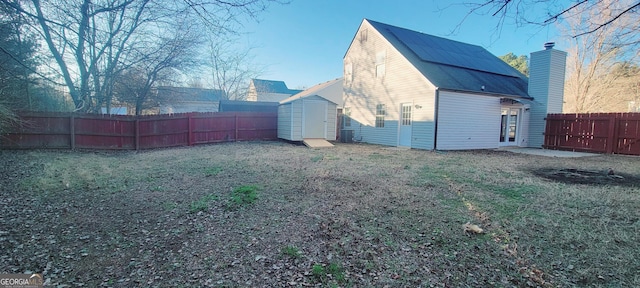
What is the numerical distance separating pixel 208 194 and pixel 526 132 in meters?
14.8

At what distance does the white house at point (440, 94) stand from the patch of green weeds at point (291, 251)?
9615 mm

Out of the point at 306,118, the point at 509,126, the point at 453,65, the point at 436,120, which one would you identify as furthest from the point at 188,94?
the point at 509,126

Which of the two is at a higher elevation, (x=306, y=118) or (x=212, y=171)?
(x=306, y=118)

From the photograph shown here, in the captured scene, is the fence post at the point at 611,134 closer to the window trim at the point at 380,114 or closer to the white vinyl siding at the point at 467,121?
the white vinyl siding at the point at 467,121

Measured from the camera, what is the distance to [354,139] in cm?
1563

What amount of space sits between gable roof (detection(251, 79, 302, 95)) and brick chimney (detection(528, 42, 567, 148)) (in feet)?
86.3

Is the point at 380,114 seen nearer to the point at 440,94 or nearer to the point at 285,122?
the point at 440,94

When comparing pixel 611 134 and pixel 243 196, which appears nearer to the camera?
pixel 243 196

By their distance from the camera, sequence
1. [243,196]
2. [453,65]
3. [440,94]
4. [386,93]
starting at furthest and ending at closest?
[386,93], [453,65], [440,94], [243,196]

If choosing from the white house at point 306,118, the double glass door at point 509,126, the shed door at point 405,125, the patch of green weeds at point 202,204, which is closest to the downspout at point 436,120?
the shed door at point 405,125

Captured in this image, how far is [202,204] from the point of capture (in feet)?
Result: 13.4

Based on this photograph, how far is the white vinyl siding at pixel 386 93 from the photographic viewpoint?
Result: 11469mm

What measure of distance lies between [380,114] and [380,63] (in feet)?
8.24

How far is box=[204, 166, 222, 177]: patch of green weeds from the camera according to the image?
6.08m
